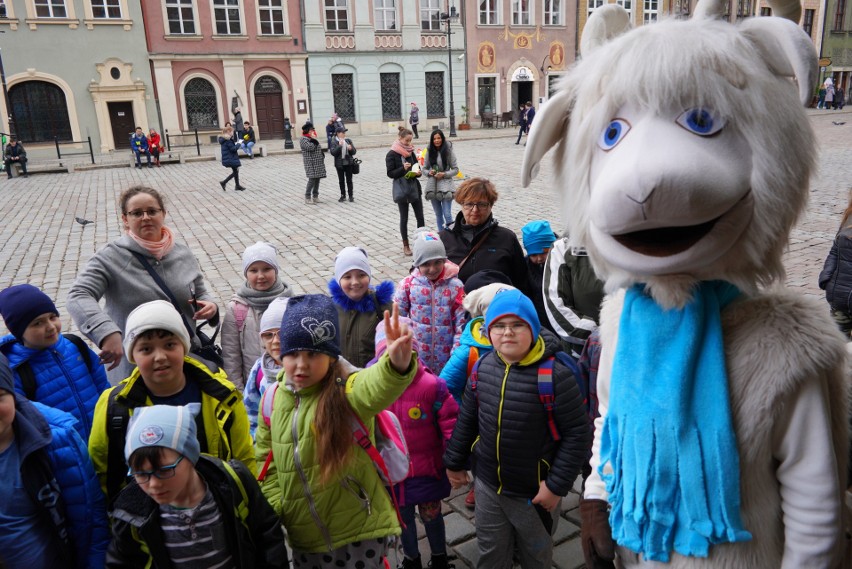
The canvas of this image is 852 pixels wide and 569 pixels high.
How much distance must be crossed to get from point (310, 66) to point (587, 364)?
102 ft

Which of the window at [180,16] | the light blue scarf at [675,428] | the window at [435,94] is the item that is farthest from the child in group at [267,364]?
the window at [435,94]

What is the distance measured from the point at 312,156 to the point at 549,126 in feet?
40.5

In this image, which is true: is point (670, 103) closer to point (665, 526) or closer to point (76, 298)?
point (665, 526)

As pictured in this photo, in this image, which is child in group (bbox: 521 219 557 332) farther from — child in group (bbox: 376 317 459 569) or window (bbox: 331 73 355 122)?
window (bbox: 331 73 355 122)

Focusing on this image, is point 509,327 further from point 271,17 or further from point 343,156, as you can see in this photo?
point 271,17

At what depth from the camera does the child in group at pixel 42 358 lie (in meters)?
2.95

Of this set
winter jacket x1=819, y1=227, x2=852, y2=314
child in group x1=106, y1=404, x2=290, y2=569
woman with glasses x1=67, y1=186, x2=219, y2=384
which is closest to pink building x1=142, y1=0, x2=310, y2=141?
woman with glasses x1=67, y1=186, x2=219, y2=384

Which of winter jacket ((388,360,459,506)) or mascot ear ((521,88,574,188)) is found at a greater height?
mascot ear ((521,88,574,188))

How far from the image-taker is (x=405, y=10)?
3206 cm

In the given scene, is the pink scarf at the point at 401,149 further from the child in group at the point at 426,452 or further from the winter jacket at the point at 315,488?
the winter jacket at the point at 315,488

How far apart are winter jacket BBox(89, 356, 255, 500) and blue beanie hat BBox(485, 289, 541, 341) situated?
1.20 metres

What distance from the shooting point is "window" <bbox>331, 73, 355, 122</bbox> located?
32031 mm

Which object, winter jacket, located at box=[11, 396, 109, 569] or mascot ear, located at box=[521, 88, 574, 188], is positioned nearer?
mascot ear, located at box=[521, 88, 574, 188]

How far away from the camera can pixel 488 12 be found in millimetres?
33594
